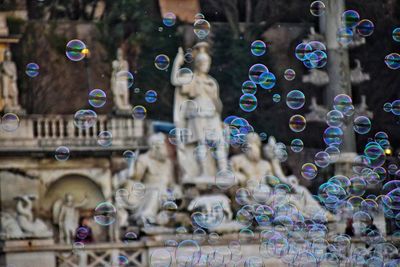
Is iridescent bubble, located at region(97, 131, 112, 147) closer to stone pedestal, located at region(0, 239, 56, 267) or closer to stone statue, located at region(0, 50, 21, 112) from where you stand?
stone statue, located at region(0, 50, 21, 112)

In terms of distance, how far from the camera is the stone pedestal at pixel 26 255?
3203cm

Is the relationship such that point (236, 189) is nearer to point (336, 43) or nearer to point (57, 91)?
point (336, 43)

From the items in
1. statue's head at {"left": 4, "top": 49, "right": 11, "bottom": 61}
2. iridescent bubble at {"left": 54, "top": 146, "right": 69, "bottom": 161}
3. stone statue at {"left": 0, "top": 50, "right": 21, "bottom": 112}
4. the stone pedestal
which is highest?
statue's head at {"left": 4, "top": 49, "right": 11, "bottom": 61}

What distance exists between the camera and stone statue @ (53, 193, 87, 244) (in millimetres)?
36375

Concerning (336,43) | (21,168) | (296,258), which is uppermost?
(336,43)

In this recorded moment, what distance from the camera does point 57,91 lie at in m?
47.4

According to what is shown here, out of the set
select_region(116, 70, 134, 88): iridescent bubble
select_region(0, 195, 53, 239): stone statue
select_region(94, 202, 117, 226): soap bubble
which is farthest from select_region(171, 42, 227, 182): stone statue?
select_region(116, 70, 134, 88): iridescent bubble

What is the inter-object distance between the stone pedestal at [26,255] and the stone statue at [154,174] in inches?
66.2

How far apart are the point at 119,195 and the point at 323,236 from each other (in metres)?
3.57

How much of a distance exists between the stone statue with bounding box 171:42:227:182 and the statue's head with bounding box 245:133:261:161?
476 millimetres

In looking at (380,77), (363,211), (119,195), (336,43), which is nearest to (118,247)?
(119,195)

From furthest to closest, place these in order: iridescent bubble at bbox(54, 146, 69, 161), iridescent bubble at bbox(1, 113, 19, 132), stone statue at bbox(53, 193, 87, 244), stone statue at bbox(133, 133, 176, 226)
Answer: iridescent bubble at bbox(54, 146, 69, 161)
stone statue at bbox(53, 193, 87, 244)
iridescent bubble at bbox(1, 113, 19, 132)
stone statue at bbox(133, 133, 176, 226)

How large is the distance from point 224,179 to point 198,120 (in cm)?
127

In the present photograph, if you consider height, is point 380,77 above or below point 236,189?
above
